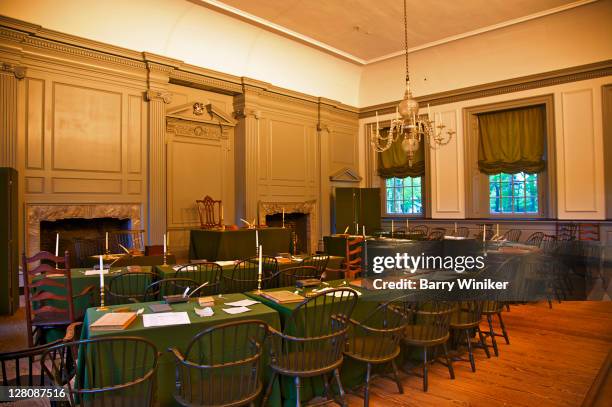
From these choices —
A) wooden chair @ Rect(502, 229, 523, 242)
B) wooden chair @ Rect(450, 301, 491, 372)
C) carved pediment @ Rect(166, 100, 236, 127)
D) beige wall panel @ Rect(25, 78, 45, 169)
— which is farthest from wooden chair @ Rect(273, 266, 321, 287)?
wooden chair @ Rect(502, 229, 523, 242)

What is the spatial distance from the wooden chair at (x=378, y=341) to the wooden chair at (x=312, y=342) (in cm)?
15

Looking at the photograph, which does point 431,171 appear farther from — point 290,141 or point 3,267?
point 3,267

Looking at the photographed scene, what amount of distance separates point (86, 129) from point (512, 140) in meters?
8.59

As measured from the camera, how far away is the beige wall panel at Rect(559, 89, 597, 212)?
8.16 meters

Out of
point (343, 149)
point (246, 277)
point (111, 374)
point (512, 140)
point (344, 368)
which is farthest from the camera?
point (343, 149)

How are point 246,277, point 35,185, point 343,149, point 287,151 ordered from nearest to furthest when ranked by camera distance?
point 246,277 → point 35,185 → point 287,151 → point 343,149

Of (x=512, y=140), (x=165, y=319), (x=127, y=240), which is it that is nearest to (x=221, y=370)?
(x=165, y=319)

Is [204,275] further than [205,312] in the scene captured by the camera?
Yes

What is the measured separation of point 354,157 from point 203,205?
4.90m

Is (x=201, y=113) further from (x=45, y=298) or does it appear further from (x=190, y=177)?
(x=45, y=298)

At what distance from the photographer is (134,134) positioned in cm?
735

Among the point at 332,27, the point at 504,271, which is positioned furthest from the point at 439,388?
the point at 332,27

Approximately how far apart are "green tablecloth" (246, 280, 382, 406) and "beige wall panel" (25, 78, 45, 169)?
4793 mm

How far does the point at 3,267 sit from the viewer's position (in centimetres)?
548
